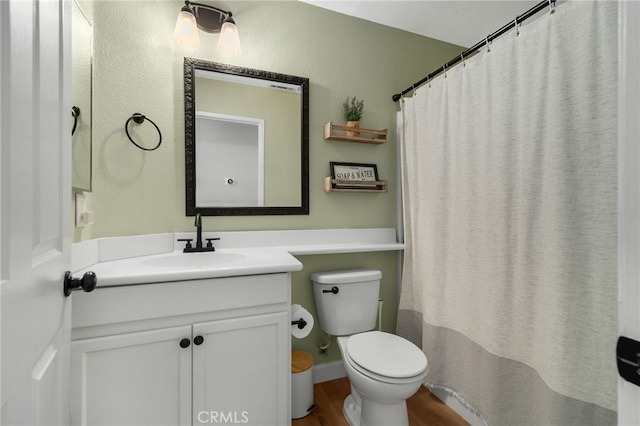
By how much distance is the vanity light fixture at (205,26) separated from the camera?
1.48 meters

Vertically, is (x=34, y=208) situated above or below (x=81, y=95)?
below

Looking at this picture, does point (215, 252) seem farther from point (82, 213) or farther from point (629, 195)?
point (629, 195)

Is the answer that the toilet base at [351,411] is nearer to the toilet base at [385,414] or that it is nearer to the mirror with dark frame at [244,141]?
the toilet base at [385,414]

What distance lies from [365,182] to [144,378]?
152cm

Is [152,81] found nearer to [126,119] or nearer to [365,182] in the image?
[126,119]

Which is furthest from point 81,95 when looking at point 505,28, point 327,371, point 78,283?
point 327,371

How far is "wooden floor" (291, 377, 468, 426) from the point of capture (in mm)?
1507

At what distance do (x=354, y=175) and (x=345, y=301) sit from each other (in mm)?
831

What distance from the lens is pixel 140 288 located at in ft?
3.35

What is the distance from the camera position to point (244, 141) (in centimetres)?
170

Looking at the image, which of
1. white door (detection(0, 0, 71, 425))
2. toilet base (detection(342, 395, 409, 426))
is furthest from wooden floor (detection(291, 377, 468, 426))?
white door (detection(0, 0, 71, 425))

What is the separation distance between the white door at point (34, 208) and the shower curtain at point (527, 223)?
1.46 meters

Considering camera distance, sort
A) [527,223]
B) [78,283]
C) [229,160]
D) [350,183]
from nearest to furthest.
A: [78,283] → [527,223] → [229,160] → [350,183]

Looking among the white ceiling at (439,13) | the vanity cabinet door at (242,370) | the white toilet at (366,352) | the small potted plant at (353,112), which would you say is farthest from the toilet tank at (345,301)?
the white ceiling at (439,13)
